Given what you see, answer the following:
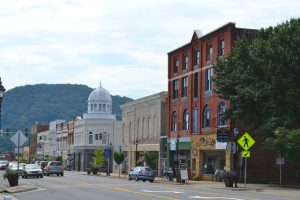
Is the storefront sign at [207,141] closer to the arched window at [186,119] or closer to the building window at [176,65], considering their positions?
the arched window at [186,119]

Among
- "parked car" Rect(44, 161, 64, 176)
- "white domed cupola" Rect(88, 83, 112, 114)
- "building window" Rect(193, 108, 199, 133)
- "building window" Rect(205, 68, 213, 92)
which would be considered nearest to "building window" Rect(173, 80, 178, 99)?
"building window" Rect(193, 108, 199, 133)

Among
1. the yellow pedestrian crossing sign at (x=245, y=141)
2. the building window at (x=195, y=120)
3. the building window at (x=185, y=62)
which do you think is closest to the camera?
the yellow pedestrian crossing sign at (x=245, y=141)

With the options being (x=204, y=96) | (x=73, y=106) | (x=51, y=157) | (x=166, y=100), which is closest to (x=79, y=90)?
(x=73, y=106)

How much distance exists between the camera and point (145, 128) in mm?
76125

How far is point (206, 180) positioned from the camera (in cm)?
5691

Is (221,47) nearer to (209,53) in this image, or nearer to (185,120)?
(209,53)

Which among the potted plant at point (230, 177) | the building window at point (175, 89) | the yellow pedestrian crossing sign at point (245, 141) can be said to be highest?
the building window at point (175, 89)

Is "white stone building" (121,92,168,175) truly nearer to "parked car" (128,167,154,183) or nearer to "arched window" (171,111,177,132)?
"arched window" (171,111,177,132)

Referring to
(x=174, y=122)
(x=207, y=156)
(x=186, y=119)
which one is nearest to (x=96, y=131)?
(x=174, y=122)

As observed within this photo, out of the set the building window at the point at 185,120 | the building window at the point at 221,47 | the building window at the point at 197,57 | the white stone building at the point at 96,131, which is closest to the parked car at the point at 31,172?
the building window at the point at 185,120

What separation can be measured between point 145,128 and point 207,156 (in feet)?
62.1

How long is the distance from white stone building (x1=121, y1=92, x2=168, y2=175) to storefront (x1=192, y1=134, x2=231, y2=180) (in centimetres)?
967

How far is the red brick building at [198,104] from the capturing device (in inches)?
2135

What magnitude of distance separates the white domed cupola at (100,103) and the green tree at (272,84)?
2542 inches
